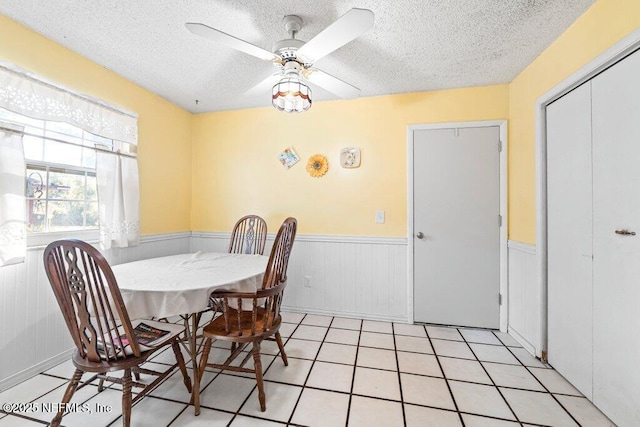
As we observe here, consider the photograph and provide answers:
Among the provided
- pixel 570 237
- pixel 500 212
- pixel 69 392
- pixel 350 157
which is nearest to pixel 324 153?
pixel 350 157

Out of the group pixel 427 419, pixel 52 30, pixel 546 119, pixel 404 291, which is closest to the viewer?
pixel 427 419

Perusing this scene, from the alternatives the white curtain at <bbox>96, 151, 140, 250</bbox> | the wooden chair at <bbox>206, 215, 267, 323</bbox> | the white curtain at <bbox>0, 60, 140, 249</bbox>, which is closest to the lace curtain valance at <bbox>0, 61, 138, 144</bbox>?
the white curtain at <bbox>0, 60, 140, 249</bbox>

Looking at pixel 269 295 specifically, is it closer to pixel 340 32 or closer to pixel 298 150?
pixel 340 32

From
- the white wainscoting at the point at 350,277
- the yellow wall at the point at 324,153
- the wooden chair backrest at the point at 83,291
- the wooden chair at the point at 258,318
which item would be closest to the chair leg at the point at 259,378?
the wooden chair at the point at 258,318

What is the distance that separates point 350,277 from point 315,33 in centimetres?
221

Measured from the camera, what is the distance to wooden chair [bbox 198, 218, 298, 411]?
150cm

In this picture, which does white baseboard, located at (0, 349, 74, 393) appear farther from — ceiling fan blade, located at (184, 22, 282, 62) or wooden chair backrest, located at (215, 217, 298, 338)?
ceiling fan blade, located at (184, 22, 282, 62)

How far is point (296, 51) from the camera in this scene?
5.08 feet

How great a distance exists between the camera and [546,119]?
6.64 feet

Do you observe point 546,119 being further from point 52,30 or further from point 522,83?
point 52,30

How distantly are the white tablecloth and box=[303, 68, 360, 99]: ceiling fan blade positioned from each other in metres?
1.36

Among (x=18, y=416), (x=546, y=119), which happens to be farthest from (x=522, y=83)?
(x=18, y=416)

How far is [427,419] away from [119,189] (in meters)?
2.85

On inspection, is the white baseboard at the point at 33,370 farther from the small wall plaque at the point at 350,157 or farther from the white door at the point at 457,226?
the white door at the point at 457,226
